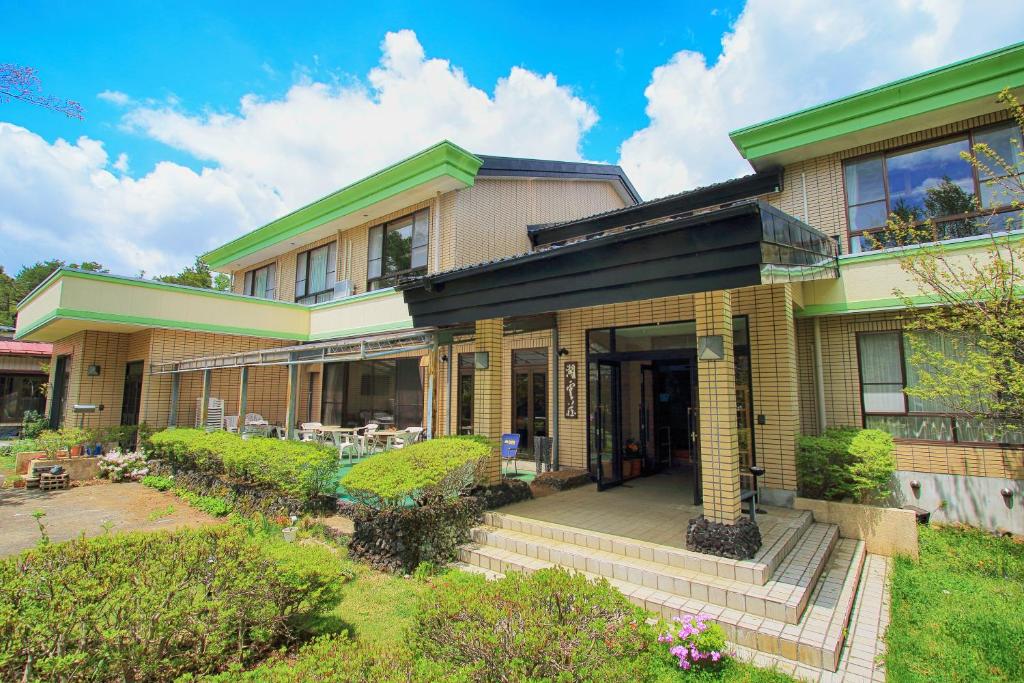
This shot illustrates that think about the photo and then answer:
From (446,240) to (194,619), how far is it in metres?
9.18

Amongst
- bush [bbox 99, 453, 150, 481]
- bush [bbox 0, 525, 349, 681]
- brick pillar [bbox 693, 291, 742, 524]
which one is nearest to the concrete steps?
brick pillar [bbox 693, 291, 742, 524]

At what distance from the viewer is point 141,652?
324cm

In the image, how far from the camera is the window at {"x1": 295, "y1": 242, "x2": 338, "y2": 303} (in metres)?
15.0

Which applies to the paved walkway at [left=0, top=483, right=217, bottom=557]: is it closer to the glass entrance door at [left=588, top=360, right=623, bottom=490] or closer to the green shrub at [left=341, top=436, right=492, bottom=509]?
the green shrub at [left=341, top=436, right=492, bottom=509]

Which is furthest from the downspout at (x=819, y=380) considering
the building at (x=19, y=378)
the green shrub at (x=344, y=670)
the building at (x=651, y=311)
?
the building at (x=19, y=378)

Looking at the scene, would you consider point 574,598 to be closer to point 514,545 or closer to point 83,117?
point 514,545

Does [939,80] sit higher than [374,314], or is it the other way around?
[939,80]

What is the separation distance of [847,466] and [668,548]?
353 cm

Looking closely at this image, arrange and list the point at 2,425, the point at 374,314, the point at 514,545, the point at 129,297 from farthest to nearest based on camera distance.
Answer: the point at 2,425, the point at 374,314, the point at 129,297, the point at 514,545

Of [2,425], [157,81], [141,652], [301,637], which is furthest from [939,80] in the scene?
[2,425]

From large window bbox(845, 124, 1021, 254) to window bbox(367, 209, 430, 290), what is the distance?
900 centimetres

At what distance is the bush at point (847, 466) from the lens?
6.84 meters

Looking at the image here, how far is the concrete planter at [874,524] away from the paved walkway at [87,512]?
950 cm

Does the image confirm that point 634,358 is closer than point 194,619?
No
